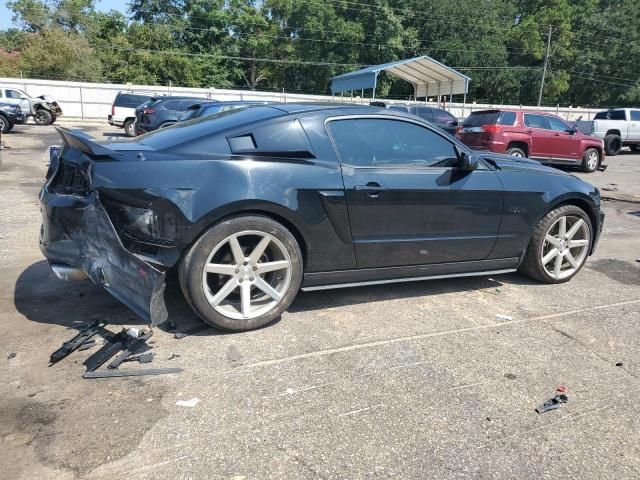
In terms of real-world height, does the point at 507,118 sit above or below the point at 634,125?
below

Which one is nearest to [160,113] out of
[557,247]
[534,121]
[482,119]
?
[482,119]

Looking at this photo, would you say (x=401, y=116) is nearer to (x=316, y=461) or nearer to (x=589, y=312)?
(x=589, y=312)

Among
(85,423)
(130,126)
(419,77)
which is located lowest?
(85,423)

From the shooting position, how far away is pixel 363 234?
154 inches

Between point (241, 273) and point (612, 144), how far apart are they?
22091mm

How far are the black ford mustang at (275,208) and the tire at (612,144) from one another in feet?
63.7

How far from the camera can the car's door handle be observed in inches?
151

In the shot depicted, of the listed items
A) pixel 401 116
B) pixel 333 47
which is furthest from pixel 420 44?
pixel 401 116

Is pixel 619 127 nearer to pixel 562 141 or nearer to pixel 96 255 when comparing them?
pixel 562 141

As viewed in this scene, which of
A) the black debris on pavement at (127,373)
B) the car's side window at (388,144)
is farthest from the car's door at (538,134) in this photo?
the black debris on pavement at (127,373)

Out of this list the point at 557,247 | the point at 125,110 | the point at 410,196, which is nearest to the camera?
the point at 410,196

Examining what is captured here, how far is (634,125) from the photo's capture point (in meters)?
22.1

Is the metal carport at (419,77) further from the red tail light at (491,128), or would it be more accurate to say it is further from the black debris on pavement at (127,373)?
the black debris on pavement at (127,373)

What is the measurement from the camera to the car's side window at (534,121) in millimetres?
13688
